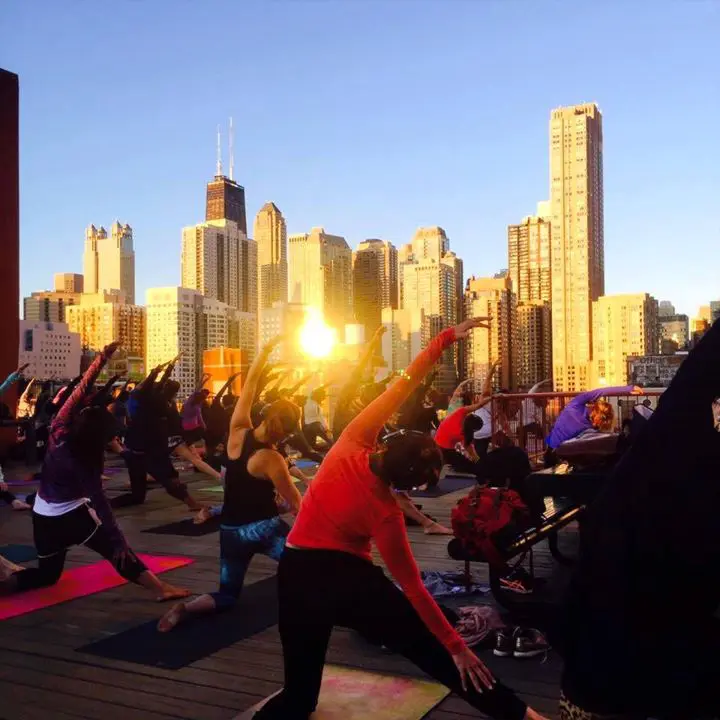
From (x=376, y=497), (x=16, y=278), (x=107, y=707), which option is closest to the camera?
(x=376, y=497)

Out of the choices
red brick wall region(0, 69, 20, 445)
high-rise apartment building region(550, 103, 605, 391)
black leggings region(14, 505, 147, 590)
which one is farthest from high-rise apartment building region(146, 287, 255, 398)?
black leggings region(14, 505, 147, 590)

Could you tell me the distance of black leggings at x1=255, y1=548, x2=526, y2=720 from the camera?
3.13 metres

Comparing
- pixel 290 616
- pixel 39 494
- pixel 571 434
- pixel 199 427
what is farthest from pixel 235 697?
pixel 199 427

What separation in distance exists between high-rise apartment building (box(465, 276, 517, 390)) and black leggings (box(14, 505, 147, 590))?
138 meters

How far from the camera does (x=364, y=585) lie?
3201 mm

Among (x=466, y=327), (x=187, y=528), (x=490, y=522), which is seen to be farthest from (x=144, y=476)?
(x=466, y=327)

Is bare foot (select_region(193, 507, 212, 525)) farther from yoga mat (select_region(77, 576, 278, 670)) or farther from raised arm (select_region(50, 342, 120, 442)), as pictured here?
yoga mat (select_region(77, 576, 278, 670))

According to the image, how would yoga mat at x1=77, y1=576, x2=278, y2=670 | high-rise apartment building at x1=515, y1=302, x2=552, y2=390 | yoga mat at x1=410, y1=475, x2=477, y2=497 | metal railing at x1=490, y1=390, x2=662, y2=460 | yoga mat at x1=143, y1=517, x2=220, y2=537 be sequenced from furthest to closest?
high-rise apartment building at x1=515, y1=302, x2=552, y2=390 → metal railing at x1=490, y1=390, x2=662, y2=460 → yoga mat at x1=410, y1=475, x2=477, y2=497 → yoga mat at x1=143, y1=517, x2=220, y2=537 → yoga mat at x1=77, y1=576, x2=278, y2=670

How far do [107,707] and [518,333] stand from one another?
181 meters

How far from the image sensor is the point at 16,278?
2105 cm

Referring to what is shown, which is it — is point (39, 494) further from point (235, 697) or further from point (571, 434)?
point (571, 434)

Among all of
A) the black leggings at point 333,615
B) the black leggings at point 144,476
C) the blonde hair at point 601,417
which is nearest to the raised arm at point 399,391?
the black leggings at point 333,615

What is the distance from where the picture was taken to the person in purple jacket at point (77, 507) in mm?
6203

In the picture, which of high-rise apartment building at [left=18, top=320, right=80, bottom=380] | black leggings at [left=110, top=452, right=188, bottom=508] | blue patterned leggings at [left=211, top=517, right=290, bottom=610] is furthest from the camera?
high-rise apartment building at [left=18, top=320, right=80, bottom=380]
